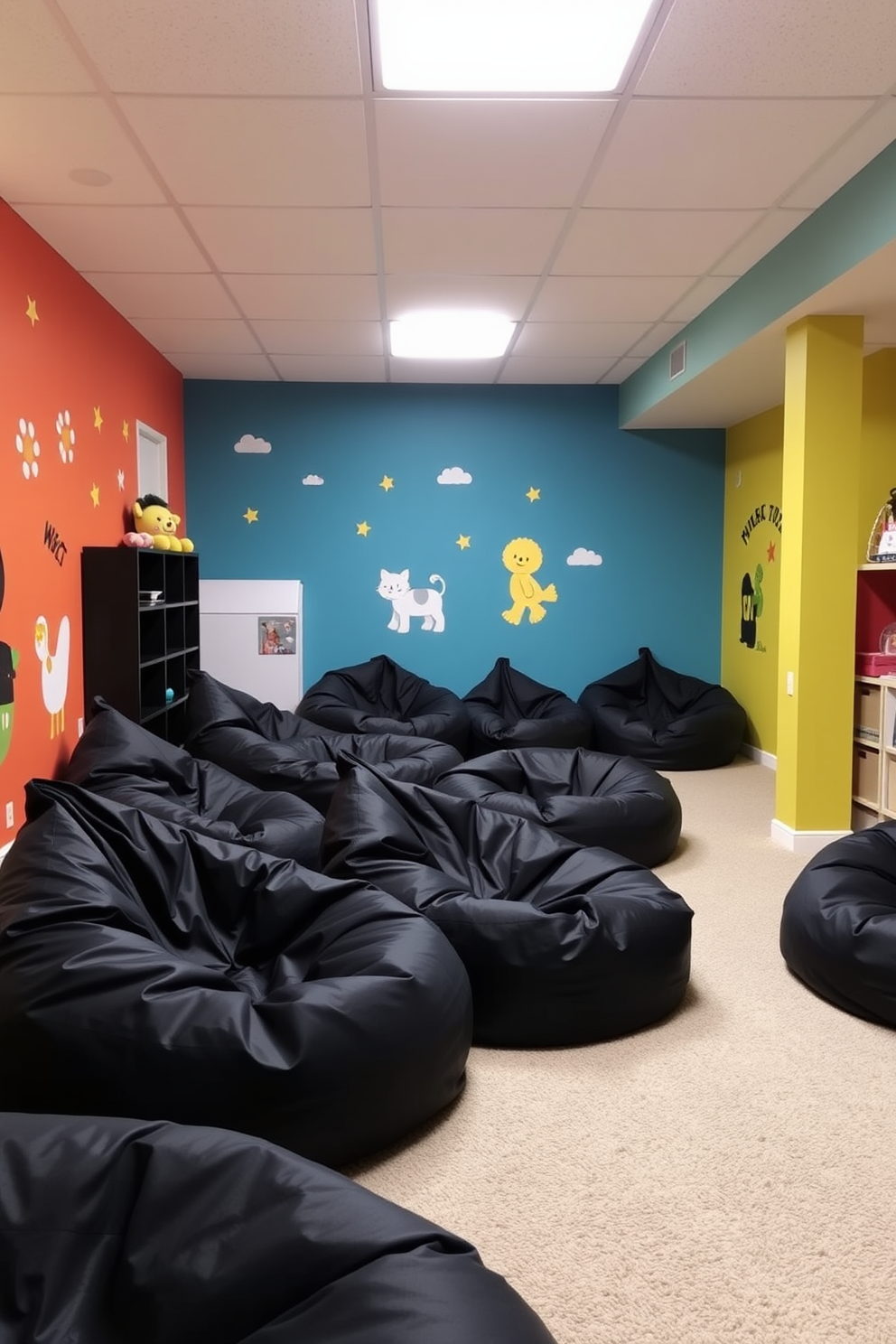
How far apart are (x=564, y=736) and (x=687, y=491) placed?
2.26 meters

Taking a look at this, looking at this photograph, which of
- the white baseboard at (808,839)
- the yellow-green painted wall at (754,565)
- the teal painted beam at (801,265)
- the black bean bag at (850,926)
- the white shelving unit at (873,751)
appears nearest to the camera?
the black bean bag at (850,926)

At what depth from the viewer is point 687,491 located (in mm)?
7805

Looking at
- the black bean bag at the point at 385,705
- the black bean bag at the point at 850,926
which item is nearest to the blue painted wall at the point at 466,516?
the black bean bag at the point at 385,705

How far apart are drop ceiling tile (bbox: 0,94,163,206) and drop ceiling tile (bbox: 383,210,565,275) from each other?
1024 millimetres

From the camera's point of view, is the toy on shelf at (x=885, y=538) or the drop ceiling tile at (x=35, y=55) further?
the toy on shelf at (x=885, y=538)

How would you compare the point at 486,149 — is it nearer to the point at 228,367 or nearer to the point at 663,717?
the point at 228,367

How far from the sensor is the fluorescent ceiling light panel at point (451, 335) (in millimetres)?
5777

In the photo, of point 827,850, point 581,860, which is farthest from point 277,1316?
point 827,850

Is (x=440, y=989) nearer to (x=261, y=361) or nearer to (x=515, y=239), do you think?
(x=515, y=239)

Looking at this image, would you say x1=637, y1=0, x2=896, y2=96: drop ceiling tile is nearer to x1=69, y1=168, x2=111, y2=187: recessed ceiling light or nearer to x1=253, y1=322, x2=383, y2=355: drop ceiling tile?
x1=69, y1=168, x2=111, y2=187: recessed ceiling light

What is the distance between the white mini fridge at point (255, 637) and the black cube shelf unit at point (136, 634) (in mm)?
867

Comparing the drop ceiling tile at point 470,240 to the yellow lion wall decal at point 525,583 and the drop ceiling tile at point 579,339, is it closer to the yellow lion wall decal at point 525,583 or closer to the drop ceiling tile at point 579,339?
the drop ceiling tile at point 579,339

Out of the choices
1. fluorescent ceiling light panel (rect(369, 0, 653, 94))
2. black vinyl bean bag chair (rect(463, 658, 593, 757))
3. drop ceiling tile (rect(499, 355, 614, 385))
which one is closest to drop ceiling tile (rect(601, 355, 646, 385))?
drop ceiling tile (rect(499, 355, 614, 385))

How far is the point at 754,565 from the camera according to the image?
7238mm
